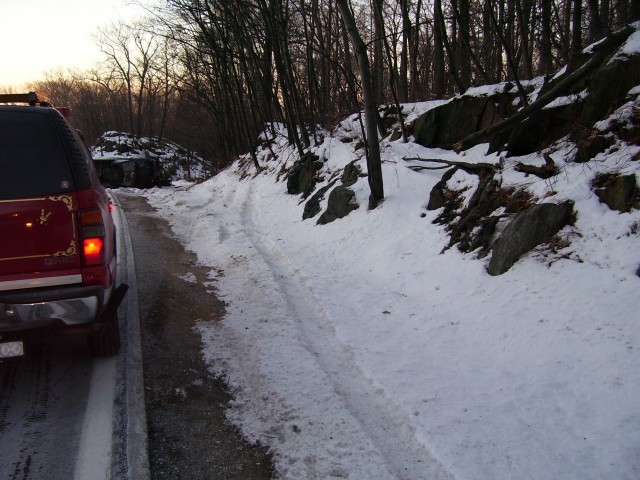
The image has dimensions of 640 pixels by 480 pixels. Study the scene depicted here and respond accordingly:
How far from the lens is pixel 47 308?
10.4ft

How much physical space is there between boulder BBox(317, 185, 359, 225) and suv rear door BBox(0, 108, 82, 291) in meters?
6.50

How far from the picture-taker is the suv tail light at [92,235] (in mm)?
3309

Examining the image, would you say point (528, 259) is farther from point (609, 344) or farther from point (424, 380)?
point (424, 380)

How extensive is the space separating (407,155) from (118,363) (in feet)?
26.2

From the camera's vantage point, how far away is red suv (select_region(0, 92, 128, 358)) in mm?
3104

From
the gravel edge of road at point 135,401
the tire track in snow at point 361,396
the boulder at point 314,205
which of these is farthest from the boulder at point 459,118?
the gravel edge of road at point 135,401

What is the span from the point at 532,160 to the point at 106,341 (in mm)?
6231

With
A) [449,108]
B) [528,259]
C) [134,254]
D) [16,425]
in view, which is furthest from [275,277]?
[449,108]

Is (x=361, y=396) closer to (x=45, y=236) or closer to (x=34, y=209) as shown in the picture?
(x=45, y=236)

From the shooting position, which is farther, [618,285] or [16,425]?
[618,285]

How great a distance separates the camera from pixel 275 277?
6.88 m

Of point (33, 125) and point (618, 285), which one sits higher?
point (33, 125)

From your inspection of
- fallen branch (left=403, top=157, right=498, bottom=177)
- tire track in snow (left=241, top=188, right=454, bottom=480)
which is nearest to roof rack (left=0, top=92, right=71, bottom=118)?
tire track in snow (left=241, top=188, right=454, bottom=480)

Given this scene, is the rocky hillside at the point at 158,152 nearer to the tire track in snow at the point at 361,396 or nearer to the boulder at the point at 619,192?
the tire track in snow at the point at 361,396
